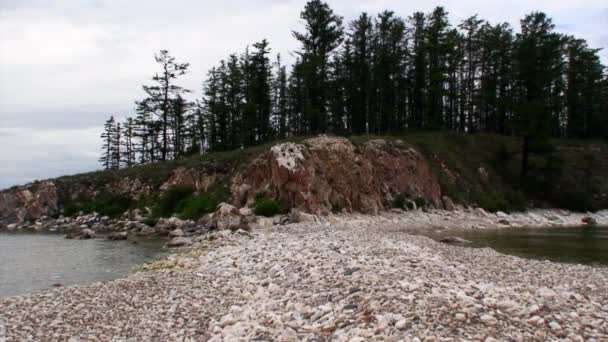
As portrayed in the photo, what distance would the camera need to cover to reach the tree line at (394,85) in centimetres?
5806

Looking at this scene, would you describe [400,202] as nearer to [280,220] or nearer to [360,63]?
[280,220]

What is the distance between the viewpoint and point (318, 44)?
183ft

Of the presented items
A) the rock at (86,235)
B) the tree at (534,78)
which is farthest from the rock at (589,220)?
the rock at (86,235)

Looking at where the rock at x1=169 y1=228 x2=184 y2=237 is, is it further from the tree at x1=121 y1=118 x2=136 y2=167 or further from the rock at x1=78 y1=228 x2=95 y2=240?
the tree at x1=121 y1=118 x2=136 y2=167

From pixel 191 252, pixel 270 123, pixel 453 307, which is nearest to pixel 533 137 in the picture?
pixel 270 123

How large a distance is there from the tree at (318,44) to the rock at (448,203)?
17790 mm

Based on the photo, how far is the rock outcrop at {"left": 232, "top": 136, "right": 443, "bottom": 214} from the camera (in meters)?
35.1

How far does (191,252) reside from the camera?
2114 centimetres

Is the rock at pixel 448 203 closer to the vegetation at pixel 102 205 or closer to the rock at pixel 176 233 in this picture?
the rock at pixel 176 233

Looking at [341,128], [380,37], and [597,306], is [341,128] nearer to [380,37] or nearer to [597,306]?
[380,37]

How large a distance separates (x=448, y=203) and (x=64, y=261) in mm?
32242

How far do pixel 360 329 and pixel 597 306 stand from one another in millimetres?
5044

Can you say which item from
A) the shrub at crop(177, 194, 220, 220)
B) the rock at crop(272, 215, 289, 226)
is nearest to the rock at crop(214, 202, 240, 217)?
the rock at crop(272, 215, 289, 226)

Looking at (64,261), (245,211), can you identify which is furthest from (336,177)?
(64,261)
